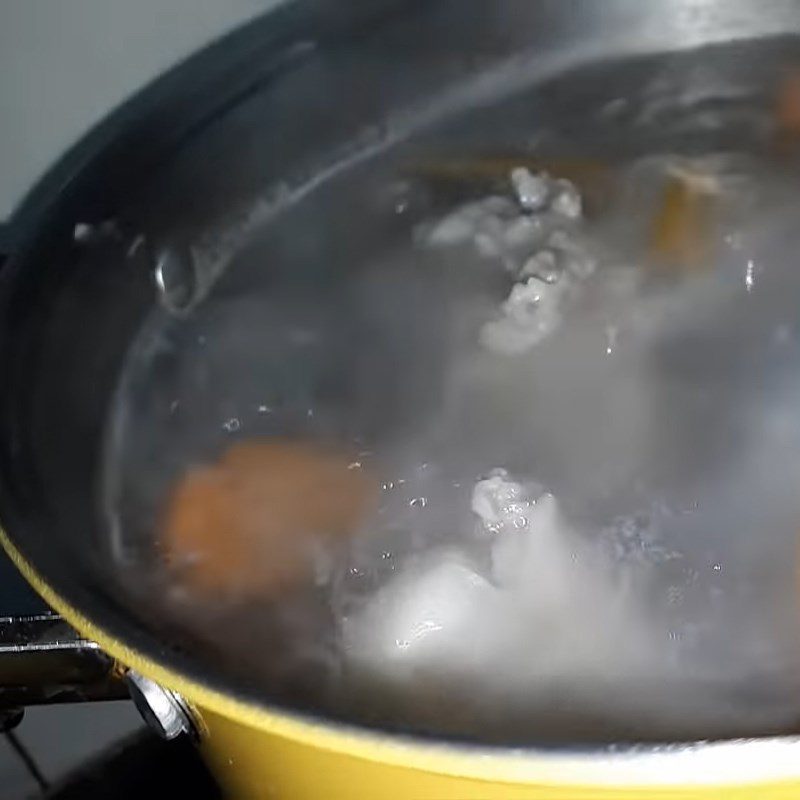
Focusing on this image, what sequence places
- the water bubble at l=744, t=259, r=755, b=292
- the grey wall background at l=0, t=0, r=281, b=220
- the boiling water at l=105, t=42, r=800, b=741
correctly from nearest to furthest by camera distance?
1. the boiling water at l=105, t=42, r=800, b=741
2. the water bubble at l=744, t=259, r=755, b=292
3. the grey wall background at l=0, t=0, r=281, b=220

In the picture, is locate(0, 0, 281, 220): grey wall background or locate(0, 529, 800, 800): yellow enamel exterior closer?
locate(0, 529, 800, 800): yellow enamel exterior

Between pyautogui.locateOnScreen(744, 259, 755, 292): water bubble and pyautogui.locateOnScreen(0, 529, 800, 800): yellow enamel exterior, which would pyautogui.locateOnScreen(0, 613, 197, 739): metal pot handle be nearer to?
pyautogui.locateOnScreen(0, 529, 800, 800): yellow enamel exterior

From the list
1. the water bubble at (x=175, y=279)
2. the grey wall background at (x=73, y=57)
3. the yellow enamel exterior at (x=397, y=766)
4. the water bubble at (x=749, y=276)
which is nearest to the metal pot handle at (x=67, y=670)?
the yellow enamel exterior at (x=397, y=766)

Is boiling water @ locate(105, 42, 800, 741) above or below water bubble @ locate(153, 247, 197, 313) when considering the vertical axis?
below

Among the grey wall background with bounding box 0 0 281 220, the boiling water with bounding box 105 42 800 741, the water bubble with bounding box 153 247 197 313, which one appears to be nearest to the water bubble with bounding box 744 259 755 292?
the boiling water with bounding box 105 42 800 741

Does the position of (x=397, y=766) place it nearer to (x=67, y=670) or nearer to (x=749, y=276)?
(x=67, y=670)

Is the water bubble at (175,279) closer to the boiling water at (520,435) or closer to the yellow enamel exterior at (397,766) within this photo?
the boiling water at (520,435)
